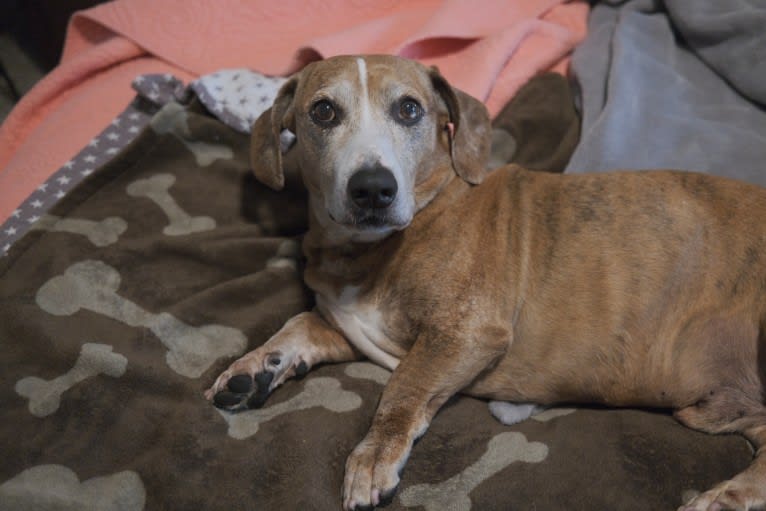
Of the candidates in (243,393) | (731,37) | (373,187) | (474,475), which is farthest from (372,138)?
(731,37)

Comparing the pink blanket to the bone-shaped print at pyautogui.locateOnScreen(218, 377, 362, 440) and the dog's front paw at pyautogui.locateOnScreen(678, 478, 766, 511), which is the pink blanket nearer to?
the bone-shaped print at pyautogui.locateOnScreen(218, 377, 362, 440)

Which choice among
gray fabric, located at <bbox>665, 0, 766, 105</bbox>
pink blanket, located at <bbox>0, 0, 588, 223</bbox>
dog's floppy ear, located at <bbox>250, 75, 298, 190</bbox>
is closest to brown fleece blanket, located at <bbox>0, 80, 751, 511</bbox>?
dog's floppy ear, located at <bbox>250, 75, 298, 190</bbox>

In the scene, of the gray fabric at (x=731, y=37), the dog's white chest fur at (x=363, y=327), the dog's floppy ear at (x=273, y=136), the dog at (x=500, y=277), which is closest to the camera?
the dog at (x=500, y=277)

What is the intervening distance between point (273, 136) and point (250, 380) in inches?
32.5

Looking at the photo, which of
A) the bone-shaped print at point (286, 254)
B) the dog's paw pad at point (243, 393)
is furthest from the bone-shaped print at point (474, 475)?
the bone-shaped print at point (286, 254)

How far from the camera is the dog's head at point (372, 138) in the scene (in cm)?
188

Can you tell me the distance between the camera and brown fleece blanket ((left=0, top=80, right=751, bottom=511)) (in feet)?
5.91

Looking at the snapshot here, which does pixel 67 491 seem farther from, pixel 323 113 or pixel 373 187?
pixel 323 113

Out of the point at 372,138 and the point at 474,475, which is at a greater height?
the point at 372,138

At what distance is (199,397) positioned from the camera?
2.06 meters

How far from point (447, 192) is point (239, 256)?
870 mm

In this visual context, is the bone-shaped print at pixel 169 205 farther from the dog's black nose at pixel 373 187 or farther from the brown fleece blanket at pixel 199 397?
the dog's black nose at pixel 373 187

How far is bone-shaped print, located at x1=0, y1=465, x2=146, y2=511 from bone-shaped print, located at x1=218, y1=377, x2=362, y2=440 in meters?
0.30

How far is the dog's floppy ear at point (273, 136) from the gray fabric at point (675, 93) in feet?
3.67
